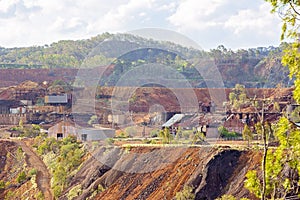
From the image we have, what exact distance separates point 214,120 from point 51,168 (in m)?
14.7

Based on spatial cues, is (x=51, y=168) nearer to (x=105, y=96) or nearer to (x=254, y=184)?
(x=254, y=184)

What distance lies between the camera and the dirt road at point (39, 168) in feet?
113

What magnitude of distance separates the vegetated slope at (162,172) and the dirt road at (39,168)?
180cm

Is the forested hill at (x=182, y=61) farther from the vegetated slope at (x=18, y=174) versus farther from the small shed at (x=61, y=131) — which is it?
the vegetated slope at (x=18, y=174)

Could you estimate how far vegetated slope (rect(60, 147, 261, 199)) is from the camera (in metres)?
26.0

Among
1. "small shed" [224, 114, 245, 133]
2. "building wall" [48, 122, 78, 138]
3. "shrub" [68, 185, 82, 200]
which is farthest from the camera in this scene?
"building wall" [48, 122, 78, 138]

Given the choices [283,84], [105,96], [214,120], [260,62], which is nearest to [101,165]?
[214,120]

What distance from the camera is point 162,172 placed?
2958 cm

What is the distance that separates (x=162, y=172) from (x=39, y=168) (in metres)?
12.8

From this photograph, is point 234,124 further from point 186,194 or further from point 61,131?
point 186,194

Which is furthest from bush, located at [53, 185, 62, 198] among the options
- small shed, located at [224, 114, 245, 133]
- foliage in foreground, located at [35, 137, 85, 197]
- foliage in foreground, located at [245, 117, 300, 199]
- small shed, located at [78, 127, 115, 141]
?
foliage in foreground, located at [245, 117, 300, 199]

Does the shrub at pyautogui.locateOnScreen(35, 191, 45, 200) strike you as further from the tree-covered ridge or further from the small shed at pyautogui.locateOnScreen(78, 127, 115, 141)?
the tree-covered ridge

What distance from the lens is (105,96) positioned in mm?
73438

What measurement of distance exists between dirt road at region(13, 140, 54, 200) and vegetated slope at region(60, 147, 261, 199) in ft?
5.90
